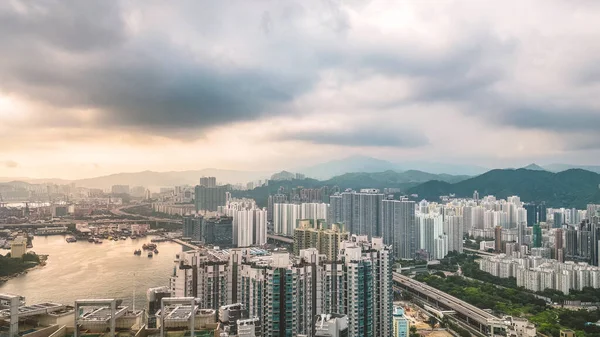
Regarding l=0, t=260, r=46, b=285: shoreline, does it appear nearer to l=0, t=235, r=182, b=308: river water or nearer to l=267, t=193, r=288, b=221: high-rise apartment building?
l=0, t=235, r=182, b=308: river water

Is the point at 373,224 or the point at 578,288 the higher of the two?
the point at 373,224

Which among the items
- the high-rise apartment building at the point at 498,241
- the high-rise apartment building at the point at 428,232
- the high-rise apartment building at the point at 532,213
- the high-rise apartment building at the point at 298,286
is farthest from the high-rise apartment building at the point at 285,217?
the high-rise apartment building at the point at 298,286

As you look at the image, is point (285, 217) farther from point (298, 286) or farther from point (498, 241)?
point (298, 286)

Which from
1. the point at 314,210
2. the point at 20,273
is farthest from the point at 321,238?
the point at 314,210

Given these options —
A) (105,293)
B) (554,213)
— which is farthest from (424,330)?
(554,213)

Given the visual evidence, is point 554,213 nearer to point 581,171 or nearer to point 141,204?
point 581,171

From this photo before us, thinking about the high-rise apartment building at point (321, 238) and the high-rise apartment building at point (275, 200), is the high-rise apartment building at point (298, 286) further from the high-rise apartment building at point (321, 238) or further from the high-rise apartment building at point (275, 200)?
the high-rise apartment building at point (275, 200)

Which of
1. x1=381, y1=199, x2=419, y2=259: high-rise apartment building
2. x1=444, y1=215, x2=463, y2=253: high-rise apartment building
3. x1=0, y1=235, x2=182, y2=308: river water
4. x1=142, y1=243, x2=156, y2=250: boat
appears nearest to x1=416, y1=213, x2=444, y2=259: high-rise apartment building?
x1=381, y1=199, x2=419, y2=259: high-rise apartment building
